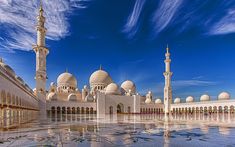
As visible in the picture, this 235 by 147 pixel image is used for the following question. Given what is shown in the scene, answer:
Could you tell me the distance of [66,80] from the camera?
1631 inches

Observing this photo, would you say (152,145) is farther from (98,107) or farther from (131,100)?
(131,100)

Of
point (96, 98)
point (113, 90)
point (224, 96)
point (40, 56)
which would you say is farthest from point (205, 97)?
point (40, 56)

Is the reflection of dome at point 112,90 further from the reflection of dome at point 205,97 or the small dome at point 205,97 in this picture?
the reflection of dome at point 205,97

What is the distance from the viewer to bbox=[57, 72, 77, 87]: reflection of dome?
136ft

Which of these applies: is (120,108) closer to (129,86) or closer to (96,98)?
(96,98)

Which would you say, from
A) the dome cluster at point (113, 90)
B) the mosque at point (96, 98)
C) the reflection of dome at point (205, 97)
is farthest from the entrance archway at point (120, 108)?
the reflection of dome at point (205, 97)

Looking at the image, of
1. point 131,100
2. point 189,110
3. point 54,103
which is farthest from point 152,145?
point 189,110

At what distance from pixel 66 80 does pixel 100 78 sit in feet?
22.1

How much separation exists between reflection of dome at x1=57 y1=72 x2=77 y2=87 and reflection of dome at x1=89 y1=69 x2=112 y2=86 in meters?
3.54

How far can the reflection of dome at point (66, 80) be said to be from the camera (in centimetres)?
4138

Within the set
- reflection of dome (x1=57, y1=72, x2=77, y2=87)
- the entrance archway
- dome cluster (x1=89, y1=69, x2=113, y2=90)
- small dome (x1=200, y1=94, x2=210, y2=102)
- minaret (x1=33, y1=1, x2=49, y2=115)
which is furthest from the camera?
small dome (x1=200, y1=94, x2=210, y2=102)

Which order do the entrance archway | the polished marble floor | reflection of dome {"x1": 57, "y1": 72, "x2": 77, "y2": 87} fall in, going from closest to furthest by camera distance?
the polished marble floor < the entrance archway < reflection of dome {"x1": 57, "y1": 72, "x2": 77, "y2": 87}

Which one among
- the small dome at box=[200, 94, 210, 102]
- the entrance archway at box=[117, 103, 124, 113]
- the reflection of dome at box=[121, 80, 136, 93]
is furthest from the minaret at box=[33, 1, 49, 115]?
the small dome at box=[200, 94, 210, 102]

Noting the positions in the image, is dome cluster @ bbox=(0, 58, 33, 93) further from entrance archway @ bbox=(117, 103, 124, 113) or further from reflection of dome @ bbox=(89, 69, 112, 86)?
reflection of dome @ bbox=(89, 69, 112, 86)
